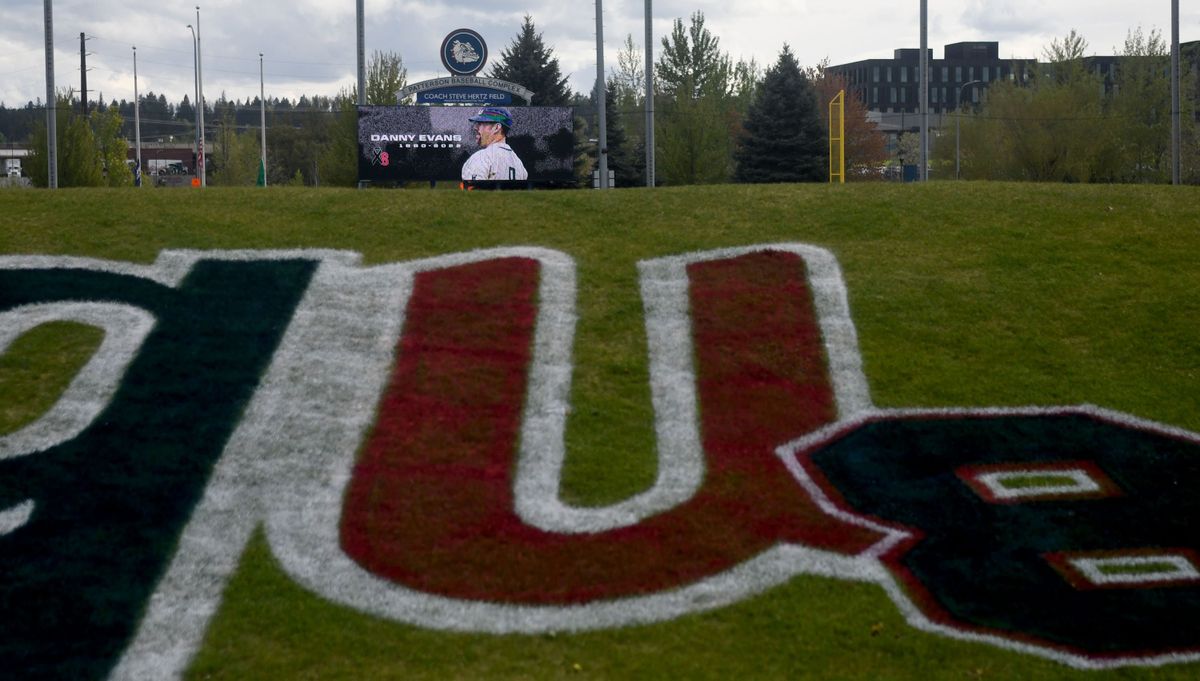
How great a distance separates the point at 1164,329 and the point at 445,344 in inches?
432

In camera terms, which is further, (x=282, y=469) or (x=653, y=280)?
(x=653, y=280)

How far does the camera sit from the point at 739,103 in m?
72.0

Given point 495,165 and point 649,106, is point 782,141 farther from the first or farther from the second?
point 495,165

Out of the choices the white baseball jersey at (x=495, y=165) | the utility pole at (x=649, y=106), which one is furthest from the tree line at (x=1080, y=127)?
the white baseball jersey at (x=495, y=165)

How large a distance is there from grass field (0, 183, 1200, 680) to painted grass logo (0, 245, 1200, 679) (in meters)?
0.31

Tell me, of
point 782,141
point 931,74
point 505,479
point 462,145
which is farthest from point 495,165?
point 931,74

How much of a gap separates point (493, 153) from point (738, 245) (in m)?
9.87

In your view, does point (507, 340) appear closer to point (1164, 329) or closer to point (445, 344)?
point (445, 344)

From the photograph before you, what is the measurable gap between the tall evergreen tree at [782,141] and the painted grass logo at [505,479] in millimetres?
27692

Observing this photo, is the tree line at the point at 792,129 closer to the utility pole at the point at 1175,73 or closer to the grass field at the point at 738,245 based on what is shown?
the utility pole at the point at 1175,73

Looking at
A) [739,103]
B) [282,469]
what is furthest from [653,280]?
[739,103]

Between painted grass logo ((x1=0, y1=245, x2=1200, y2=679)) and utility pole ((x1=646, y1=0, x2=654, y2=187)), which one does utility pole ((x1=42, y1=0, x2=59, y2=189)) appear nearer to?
painted grass logo ((x1=0, y1=245, x2=1200, y2=679))

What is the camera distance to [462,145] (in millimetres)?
27438

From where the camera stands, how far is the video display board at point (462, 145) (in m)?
27.2
